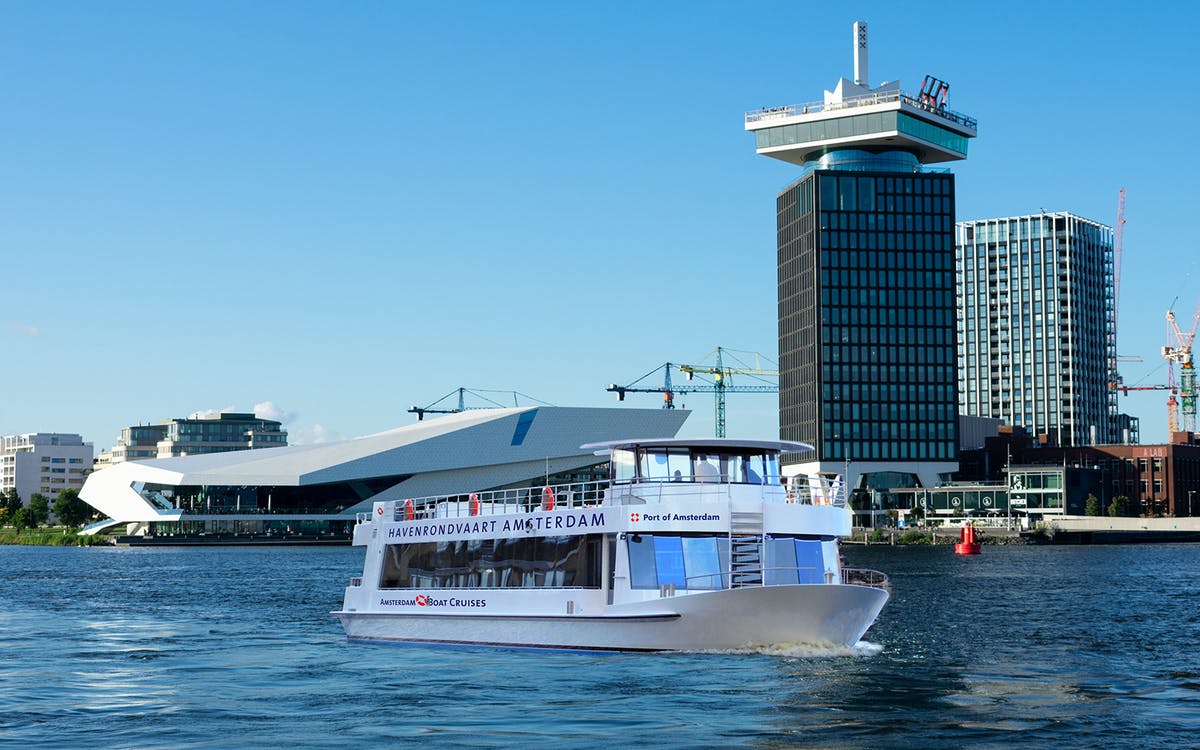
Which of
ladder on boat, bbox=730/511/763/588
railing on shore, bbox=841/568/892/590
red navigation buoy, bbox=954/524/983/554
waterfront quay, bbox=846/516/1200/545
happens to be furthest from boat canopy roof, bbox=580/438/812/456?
waterfront quay, bbox=846/516/1200/545

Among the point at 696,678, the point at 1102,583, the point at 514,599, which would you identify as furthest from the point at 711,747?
the point at 1102,583

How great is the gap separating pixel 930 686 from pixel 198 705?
15.9m

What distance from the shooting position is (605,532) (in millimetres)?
39125

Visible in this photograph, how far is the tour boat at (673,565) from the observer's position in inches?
1475

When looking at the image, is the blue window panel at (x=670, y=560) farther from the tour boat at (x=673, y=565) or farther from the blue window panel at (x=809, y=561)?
the blue window panel at (x=809, y=561)

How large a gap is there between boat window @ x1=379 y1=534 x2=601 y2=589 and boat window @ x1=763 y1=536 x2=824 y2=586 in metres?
4.36

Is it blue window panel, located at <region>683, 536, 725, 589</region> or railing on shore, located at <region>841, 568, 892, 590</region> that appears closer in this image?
blue window panel, located at <region>683, 536, 725, 589</region>

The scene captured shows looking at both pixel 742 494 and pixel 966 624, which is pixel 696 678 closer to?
pixel 742 494

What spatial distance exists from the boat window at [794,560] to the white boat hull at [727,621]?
3.94 feet

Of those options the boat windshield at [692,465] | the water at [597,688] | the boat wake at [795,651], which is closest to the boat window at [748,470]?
the boat windshield at [692,465]

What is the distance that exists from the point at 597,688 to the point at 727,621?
200 inches

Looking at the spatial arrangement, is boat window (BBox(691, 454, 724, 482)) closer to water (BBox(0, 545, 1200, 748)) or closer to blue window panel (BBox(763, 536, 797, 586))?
blue window panel (BBox(763, 536, 797, 586))

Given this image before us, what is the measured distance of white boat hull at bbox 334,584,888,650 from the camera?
37.0 metres

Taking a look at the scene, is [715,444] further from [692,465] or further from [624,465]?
[624,465]
